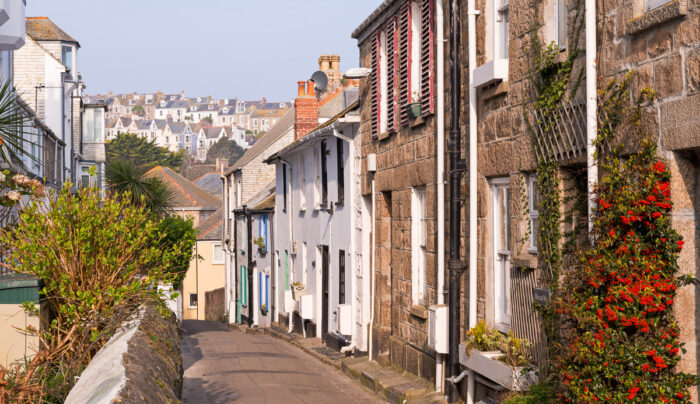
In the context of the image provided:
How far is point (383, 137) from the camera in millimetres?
15562

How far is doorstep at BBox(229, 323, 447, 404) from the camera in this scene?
12.4 m

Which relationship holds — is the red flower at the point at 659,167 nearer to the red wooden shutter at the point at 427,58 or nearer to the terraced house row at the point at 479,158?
the terraced house row at the point at 479,158

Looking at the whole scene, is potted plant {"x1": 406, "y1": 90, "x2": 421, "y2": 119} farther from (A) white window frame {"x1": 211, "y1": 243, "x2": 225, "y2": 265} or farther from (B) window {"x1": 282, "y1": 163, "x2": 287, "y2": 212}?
(A) white window frame {"x1": 211, "y1": 243, "x2": 225, "y2": 265}

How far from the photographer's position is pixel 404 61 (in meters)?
14.2

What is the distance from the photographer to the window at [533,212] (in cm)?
907

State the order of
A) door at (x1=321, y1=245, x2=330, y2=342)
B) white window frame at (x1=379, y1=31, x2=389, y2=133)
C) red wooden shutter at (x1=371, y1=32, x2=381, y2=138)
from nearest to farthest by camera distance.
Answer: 1. white window frame at (x1=379, y1=31, x2=389, y2=133)
2. red wooden shutter at (x1=371, y1=32, x2=381, y2=138)
3. door at (x1=321, y1=245, x2=330, y2=342)

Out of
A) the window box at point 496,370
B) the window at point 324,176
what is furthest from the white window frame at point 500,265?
the window at point 324,176

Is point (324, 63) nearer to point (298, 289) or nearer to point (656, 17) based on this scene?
point (298, 289)

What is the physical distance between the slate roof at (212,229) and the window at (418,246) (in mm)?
39262

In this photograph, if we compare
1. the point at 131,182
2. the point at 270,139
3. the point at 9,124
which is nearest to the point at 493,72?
the point at 9,124

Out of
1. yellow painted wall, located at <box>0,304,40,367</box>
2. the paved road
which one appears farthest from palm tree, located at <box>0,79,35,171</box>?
the paved road

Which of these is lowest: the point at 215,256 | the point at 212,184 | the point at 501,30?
the point at 215,256

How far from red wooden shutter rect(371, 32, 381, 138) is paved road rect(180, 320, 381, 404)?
462cm

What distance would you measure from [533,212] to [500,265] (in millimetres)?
1187
